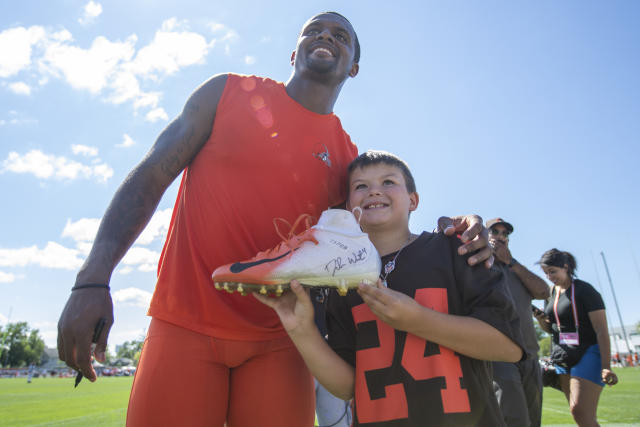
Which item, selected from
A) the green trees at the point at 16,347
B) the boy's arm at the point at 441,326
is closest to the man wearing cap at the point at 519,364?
the boy's arm at the point at 441,326

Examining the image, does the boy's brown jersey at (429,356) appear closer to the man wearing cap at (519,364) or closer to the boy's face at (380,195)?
the boy's face at (380,195)

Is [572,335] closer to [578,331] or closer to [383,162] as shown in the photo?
[578,331]

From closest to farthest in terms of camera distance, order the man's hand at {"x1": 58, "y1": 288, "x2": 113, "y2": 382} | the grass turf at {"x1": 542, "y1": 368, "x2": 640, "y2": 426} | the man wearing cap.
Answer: the man's hand at {"x1": 58, "y1": 288, "x2": 113, "y2": 382}
the man wearing cap
the grass turf at {"x1": 542, "y1": 368, "x2": 640, "y2": 426}

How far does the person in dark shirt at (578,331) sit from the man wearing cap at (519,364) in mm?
700

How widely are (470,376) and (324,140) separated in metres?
1.40

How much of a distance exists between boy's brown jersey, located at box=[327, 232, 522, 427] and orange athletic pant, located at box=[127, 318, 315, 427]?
0.30 metres

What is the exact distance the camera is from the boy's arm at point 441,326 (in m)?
1.52

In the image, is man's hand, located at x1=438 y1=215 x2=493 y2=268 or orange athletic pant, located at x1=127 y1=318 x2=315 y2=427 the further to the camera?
man's hand, located at x1=438 y1=215 x2=493 y2=268

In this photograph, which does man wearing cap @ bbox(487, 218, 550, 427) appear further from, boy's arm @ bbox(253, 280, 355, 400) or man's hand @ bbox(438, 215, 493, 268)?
boy's arm @ bbox(253, 280, 355, 400)

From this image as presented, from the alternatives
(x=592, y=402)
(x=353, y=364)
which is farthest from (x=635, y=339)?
(x=353, y=364)

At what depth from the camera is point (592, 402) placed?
14.4ft

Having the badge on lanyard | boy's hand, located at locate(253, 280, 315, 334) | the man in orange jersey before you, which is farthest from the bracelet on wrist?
the badge on lanyard

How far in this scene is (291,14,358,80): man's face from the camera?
7.56 ft

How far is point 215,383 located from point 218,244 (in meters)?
0.61
